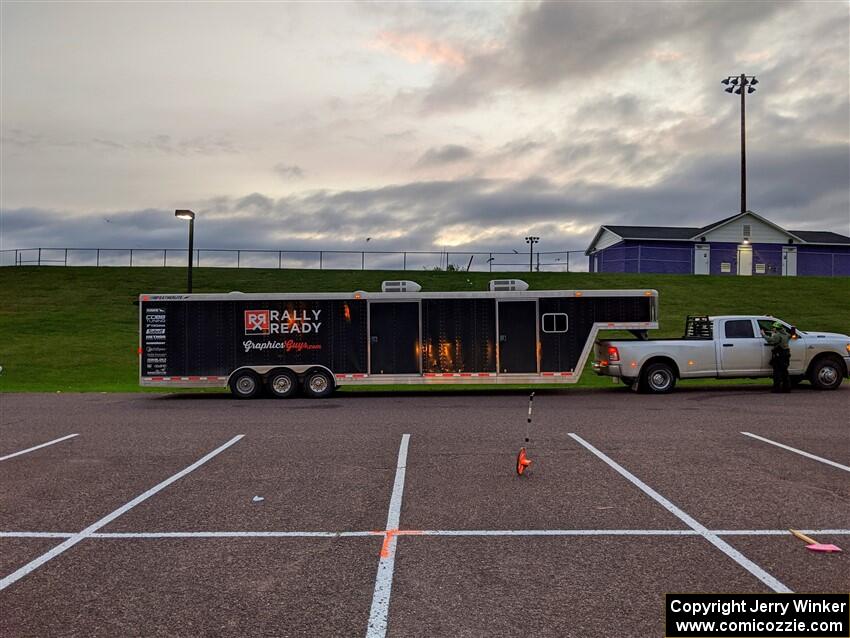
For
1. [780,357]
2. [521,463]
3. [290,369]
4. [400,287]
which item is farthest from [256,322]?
[780,357]

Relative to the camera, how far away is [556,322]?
1659cm

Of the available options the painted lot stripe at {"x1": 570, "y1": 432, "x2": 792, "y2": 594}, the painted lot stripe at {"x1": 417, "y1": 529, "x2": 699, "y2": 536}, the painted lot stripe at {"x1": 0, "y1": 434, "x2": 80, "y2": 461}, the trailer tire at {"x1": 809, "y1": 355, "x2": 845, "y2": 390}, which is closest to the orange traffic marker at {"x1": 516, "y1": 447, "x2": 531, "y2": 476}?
the painted lot stripe at {"x1": 570, "y1": 432, "x2": 792, "y2": 594}

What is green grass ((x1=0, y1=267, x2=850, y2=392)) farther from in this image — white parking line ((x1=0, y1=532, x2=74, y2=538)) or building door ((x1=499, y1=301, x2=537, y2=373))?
white parking line ((x1=0, y1=532, x2=74, y2=538))

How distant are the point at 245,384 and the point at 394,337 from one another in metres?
4.16

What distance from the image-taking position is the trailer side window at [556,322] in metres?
16.6

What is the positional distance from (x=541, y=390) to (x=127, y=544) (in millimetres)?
14602

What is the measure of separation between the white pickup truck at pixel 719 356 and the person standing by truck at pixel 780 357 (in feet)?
Result: 0.78

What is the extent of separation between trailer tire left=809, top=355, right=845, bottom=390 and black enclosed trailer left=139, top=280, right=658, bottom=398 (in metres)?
5.53

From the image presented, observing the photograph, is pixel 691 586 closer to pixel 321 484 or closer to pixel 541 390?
pixel 321 484

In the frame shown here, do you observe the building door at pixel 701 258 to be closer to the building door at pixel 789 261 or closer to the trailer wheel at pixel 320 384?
the building door at pixel 789 261

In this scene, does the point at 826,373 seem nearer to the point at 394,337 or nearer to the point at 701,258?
the point at 394,337

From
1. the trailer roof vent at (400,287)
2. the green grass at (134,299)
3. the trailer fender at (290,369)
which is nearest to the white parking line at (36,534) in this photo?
the trailer fender at (290,369)

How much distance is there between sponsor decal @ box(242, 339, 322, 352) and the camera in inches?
662

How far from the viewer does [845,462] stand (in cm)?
832
